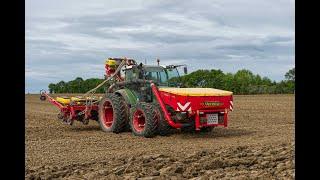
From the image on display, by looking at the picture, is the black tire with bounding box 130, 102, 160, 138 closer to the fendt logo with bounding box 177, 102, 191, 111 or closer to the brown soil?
the brown soil

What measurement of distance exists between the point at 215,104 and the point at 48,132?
16.1ft

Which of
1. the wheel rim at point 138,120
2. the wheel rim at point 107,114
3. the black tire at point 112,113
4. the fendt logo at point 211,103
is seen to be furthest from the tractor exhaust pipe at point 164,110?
the wheel rim at point 107,114

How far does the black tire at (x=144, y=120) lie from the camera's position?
10492 mm

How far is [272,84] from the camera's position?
4478 cm

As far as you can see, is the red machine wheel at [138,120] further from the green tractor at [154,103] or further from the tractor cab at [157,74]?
the tractor cab at [157,74]

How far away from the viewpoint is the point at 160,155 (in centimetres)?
765

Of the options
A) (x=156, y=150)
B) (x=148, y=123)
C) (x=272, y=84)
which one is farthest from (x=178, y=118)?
(x=272, y=84)

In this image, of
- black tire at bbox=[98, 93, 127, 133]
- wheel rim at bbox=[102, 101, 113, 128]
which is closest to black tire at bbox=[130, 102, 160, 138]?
black tire at bbox=[98, 93, 127, 133]

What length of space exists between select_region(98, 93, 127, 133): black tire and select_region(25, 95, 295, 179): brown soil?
0.26 meters

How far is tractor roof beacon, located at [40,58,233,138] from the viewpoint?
10430mm

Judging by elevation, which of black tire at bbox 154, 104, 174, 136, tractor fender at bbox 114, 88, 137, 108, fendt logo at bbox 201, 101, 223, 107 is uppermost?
tractor fender at bbox 114, 88, 137, 108

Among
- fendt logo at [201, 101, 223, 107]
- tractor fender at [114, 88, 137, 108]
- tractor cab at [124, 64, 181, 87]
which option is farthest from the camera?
tractor cab at [124, 64, 181, 87]

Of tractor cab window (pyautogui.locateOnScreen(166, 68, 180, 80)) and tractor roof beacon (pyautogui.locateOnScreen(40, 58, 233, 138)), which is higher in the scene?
tractor cab window (pyautogui.locateOnScreen(166, 68, 180, 80))
